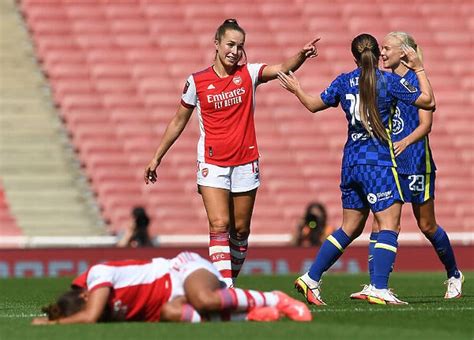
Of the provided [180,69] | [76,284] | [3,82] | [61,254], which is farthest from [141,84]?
[76,284]

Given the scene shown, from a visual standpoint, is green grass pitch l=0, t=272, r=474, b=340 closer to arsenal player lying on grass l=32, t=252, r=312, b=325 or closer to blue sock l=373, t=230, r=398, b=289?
arsenal player lying on grass l=32, t=252, r=312, b=325

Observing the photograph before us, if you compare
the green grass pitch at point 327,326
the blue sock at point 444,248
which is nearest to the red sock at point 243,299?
the green grass pitch at point 327,326

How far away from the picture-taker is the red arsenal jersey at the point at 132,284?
8578mm

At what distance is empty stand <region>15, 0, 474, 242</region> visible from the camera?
23438 millimetres

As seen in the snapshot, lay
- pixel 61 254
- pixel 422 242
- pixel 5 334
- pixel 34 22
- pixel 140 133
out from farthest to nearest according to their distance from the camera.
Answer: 1. pixel 34 22
2. pixel 140 133
3. pixel 422 242
4. pixel 61 254
5. pixel 5 334

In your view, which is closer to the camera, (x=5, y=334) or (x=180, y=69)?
(x=5, y=334)

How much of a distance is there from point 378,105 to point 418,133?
2.35 feet

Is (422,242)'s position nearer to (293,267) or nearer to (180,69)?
(293,267)

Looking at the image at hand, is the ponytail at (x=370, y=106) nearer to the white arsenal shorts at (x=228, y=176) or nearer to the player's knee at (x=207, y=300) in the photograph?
the white arsenal shorts at (x=228, y=176)

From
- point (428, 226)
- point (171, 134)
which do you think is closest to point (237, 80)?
point (171, 134)

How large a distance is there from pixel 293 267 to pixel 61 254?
333 centimetres

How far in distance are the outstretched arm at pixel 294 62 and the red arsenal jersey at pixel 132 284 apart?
274cm

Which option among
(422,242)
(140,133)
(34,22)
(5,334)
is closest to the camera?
(5,334)

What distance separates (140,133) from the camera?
2425cm
